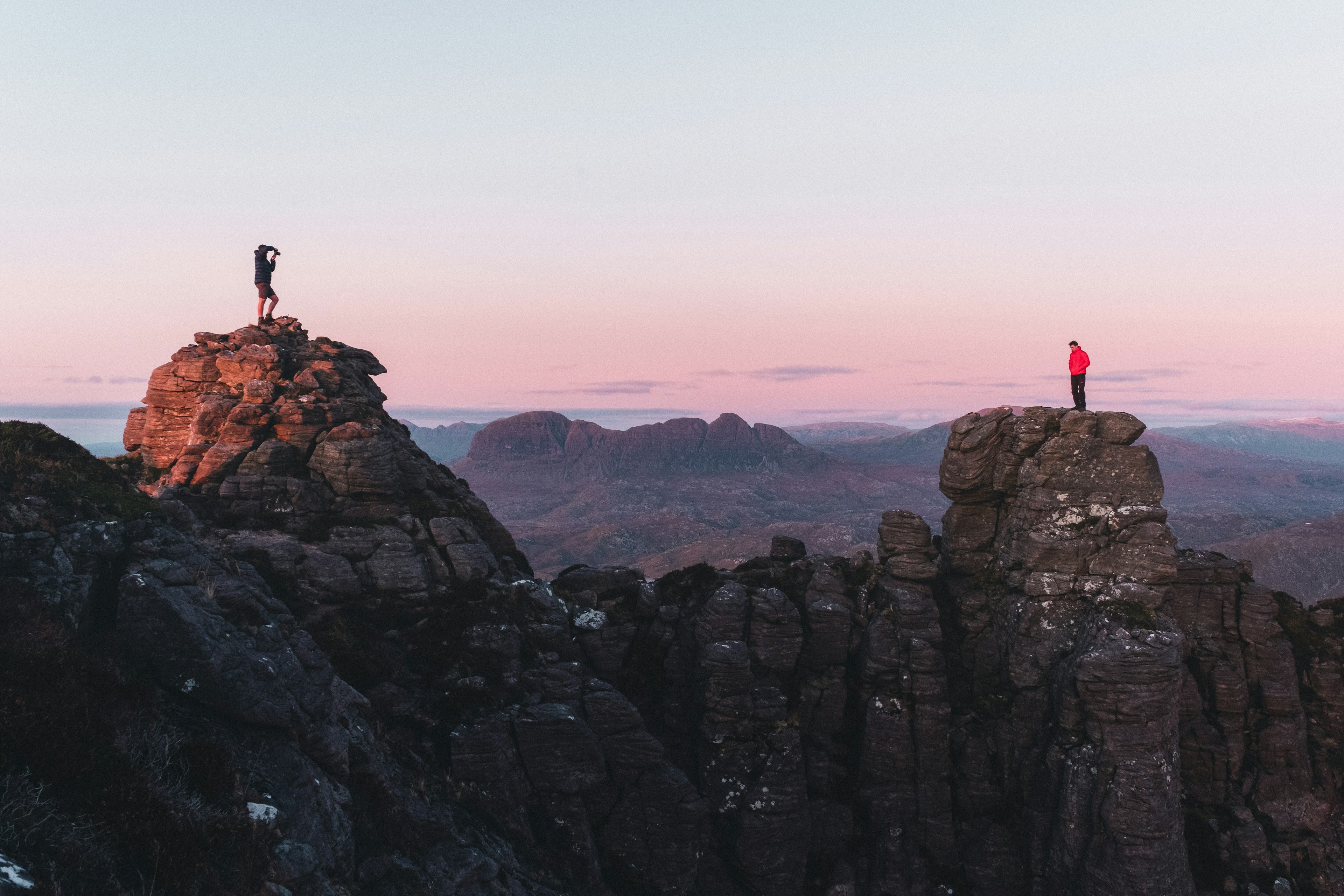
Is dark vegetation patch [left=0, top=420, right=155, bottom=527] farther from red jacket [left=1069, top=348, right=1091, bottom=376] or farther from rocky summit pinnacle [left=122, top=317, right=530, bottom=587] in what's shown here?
red jacket [left=1069, top=348, right=1091, bottom=376]

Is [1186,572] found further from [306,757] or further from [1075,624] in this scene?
[306,757]

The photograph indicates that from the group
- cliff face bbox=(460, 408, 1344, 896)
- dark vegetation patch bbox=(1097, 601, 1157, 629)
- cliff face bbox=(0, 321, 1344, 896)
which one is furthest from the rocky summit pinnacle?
dark vegetation patch bbox=(1097, 601, 1157, 629)

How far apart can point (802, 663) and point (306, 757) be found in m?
33.2

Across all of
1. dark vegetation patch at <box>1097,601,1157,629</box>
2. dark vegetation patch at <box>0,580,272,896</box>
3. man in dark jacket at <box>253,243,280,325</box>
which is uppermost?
man in dark jacket at <box>253,243,280,325</box>

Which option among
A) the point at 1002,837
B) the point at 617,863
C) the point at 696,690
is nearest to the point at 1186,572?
the point at 1002,837

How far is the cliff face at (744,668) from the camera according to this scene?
99.5 feet

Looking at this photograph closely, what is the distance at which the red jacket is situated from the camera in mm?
46656

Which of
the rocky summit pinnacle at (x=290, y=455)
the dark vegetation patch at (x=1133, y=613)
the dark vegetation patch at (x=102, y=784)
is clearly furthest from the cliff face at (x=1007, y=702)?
the dark vegetation patch at (x=102, y=784)

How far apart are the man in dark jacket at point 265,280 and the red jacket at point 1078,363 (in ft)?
180

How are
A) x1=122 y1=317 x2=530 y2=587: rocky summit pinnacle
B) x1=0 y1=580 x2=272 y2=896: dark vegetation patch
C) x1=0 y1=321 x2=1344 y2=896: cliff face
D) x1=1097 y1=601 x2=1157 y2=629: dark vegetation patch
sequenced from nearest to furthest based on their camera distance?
x1=0 y1=580 x2=272 y2=896: dark vegetation patch → x1=0 y1=321 x2=1344 y2=896: cliff face → x1=1097 y1=601 x2=1157 y2=629: dark vegetation patch → x1=122 y1=317 x2=530 y2=587: rocky summit pinnacle

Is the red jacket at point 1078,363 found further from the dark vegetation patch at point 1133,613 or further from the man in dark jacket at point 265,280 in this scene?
the man in dark jacket at point 265,280

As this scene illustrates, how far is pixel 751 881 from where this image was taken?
42875 millimetres

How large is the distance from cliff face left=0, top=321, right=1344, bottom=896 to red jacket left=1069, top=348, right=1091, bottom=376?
2931 mm

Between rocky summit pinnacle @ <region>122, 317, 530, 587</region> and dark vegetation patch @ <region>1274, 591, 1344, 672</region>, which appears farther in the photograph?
dark vegetation patch @ <region>1274, 591, 1344, 672</region>
